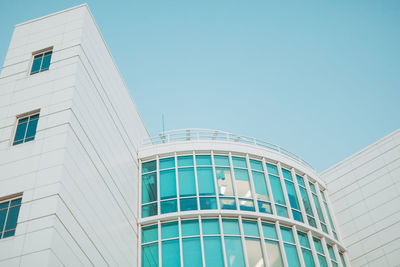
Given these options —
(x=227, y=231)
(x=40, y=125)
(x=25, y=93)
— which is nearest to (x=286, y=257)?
(x=227, y=231)

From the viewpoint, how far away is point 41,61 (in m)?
21.7

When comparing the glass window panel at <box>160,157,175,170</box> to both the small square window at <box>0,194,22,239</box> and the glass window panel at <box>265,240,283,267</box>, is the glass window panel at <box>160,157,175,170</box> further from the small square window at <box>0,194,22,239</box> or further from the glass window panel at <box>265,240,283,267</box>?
the small square window at <box>0,194,22,239</box>

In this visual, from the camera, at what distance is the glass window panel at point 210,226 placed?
21797 millimetres

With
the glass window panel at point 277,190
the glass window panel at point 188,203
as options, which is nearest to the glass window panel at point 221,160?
the glass window panel at point 277,190

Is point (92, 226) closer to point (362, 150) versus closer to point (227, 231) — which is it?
point (227, 231)

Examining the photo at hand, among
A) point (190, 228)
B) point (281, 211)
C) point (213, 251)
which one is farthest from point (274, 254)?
point (190, 228)

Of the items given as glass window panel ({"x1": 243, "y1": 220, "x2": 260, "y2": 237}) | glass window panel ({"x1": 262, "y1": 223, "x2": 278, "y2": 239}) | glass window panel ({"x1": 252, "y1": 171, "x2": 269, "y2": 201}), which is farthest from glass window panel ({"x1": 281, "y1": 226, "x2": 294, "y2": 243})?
glass window panel ({"x1": 252, "y1": 171, "x2": 269, "y2": 201})

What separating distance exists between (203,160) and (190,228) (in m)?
4.26

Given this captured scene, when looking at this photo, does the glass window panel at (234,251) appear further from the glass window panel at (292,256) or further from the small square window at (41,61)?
the small square window at (41,61)

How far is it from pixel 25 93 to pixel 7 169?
428 cm

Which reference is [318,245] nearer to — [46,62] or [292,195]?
[292,195]

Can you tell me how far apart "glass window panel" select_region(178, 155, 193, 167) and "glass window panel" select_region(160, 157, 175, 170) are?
39 centimetres

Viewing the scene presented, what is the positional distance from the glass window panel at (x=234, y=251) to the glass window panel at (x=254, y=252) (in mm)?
379

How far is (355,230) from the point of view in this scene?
26.7 m
